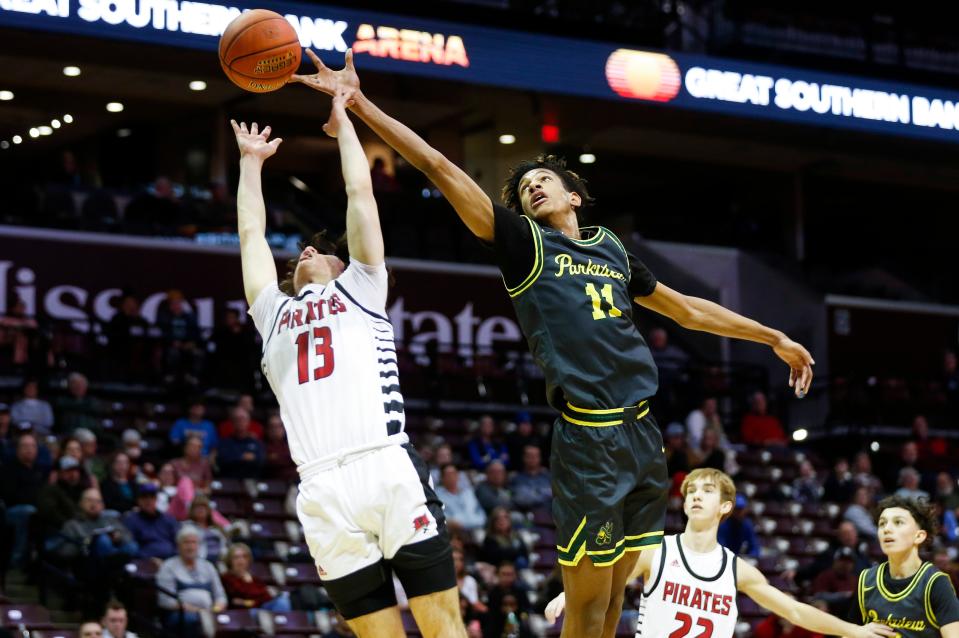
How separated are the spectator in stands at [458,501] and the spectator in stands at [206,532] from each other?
254 cm

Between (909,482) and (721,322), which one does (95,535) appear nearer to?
(721,322)

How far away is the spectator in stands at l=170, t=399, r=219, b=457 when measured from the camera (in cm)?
1605

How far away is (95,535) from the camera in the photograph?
1306 cm

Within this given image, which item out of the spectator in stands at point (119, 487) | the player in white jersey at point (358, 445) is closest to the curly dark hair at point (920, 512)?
the player in white jersey at point (358, 445)

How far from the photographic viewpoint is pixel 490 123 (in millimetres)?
25844

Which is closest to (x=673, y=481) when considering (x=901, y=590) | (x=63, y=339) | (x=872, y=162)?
(x=63, y=339)

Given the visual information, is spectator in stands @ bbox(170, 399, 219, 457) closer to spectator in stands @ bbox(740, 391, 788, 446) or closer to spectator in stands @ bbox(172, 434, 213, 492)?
spectator in stands @ bbox(172, 434, 213, 492)

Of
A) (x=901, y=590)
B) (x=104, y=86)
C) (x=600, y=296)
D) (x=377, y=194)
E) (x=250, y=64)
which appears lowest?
(x=901, y=590)

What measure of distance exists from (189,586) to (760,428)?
10.6m

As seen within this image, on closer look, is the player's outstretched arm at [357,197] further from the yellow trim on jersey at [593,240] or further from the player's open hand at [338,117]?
the yellow trim on jersey at [593,240]

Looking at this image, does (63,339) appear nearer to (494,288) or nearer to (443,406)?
(443,406)

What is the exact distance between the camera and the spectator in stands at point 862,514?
18.5m

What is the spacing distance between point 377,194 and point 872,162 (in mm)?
9611

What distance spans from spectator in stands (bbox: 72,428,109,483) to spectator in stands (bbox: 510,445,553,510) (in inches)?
176
